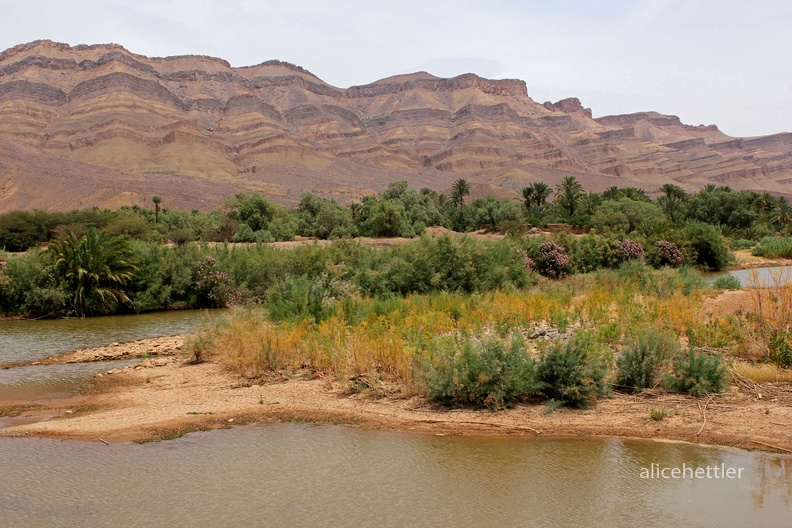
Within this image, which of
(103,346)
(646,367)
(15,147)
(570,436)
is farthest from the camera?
(15,147)

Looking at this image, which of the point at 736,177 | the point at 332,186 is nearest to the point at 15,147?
the point at 332,186

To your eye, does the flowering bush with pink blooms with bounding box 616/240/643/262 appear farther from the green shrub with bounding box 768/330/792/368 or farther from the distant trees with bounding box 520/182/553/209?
the distant trees with bounding box 520/182/553/209

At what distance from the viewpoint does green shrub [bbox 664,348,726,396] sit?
9867mm

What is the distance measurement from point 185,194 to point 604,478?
112 m

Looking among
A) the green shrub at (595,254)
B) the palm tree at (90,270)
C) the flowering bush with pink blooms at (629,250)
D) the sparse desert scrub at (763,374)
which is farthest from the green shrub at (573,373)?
the flowering bush with pink blooms at (629,250)

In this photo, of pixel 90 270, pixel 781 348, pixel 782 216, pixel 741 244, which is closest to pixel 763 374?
pixel 781 348

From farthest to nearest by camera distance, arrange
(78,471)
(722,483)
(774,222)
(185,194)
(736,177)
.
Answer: (736,177)
(185,194)
(774,222)
(78,471)
(722,483)

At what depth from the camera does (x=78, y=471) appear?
8.31 meters

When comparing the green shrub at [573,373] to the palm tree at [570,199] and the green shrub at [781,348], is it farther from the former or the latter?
the palm tree at [570,199]

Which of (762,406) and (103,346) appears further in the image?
(103,346)

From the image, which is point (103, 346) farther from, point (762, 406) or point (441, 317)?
point (762, 406)

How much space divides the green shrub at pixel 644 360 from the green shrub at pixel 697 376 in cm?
27

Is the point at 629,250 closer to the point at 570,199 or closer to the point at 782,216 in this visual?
the point at 570,199

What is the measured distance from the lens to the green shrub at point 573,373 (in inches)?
387
